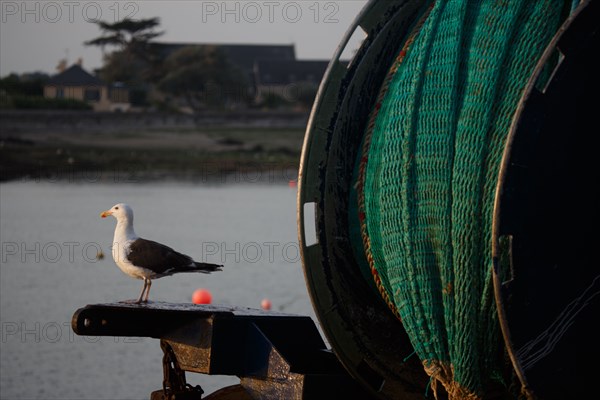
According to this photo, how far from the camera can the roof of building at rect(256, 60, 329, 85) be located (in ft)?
215

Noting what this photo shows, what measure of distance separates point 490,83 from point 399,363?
5.15 feet

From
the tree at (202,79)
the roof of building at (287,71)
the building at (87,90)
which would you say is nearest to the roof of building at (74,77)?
the building at (87,90)

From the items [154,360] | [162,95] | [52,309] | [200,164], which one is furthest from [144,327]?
[162,95]

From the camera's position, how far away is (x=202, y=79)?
189ft

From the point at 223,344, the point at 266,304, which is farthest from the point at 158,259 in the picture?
the point at 266,304

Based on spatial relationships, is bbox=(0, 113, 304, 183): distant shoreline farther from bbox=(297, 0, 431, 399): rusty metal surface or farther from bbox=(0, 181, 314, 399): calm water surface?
bbox=(297, 0, 431, 399): rusty metal surface

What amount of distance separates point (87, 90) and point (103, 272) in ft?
61.7

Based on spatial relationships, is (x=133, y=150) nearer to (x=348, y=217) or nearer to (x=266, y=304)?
(x=266, y=304)

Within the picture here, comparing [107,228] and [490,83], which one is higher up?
[490,83]

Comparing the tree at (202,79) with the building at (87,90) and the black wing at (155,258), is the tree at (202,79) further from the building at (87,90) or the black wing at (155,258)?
the black wing at (155,258)

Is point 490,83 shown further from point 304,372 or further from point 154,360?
point 154,360

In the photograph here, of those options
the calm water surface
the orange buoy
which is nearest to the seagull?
the calm water surface

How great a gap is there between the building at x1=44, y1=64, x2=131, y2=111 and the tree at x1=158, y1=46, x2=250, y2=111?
168 inches

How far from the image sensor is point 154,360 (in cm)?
1538
